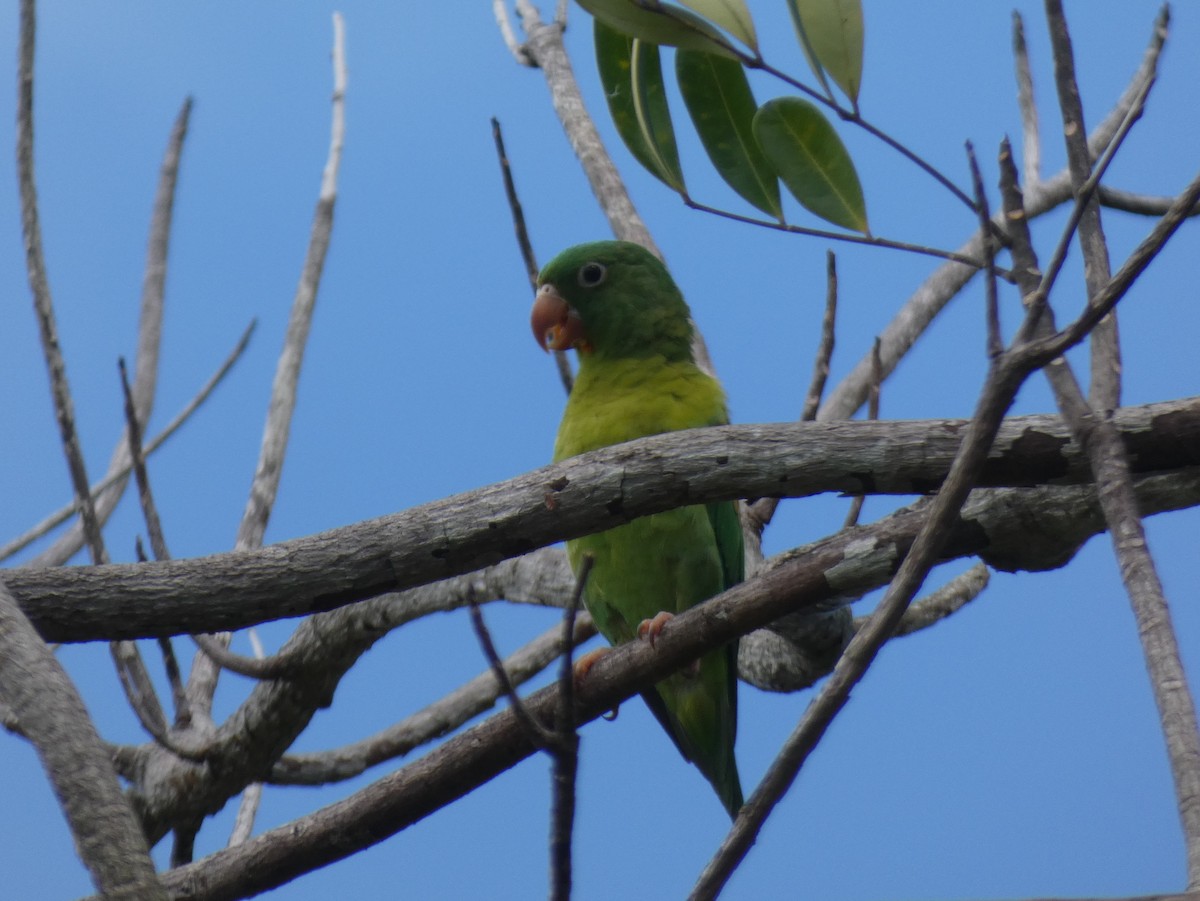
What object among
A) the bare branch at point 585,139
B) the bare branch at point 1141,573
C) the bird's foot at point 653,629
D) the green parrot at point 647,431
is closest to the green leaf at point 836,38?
the bare branch at point 1141,573

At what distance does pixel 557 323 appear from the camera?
345 centimetres

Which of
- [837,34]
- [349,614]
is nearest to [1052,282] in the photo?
[837,34]

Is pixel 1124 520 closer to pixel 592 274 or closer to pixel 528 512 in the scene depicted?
pixel 528 512

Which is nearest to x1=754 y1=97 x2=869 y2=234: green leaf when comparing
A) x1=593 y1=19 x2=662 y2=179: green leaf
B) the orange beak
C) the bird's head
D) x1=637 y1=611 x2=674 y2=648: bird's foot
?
x1=593 y1=19 x2=662 y2=179: green leaf

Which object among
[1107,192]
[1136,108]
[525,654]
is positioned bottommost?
[1136,108]

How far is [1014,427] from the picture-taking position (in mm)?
1795

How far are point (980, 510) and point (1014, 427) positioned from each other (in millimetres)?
305

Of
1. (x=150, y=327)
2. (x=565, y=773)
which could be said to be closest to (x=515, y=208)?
(x=150, y=327)

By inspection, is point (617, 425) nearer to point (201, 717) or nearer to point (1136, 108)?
point (201, 717)

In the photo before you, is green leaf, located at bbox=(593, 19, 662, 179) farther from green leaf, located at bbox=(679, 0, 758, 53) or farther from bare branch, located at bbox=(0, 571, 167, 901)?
bare branch, located at bbox=(0, 571, 167, 901)

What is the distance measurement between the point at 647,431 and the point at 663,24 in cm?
127

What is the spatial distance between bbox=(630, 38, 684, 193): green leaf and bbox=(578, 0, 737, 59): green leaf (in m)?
0.23

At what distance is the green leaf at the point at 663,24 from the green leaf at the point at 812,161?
0.16 meters

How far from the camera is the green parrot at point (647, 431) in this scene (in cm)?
298
